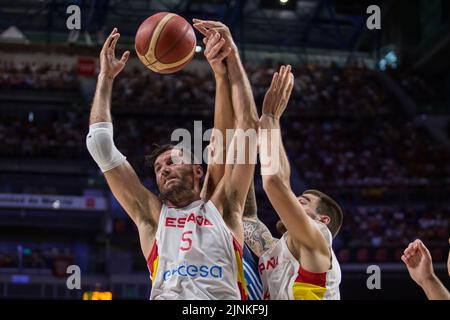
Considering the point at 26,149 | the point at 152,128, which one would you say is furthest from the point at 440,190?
the point at 26,149

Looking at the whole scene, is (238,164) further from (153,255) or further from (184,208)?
(153,255)

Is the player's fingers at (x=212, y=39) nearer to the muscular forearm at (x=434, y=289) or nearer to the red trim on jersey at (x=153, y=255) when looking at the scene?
the red trim on jersey at (x=153, y=255)

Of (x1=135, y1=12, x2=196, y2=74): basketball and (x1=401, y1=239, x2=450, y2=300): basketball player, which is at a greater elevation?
(x1=135, y1=12, x2=196, y2=74): basketball

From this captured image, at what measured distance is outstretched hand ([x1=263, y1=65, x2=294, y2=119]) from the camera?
11.9ft

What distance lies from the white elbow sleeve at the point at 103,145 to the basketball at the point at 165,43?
2.56 feet

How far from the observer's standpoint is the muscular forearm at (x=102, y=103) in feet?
12.0

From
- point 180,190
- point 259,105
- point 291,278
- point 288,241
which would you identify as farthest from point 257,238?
point 259,105

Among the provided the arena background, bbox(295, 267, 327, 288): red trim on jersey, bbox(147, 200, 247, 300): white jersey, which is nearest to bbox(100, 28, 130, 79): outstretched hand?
bbox(147, 200, 247, 300): white jersey

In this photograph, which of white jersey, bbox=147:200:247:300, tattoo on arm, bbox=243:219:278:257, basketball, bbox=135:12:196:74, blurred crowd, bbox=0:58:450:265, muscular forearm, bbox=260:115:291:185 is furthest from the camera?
blurred crowd, bbox=0:58:450:265

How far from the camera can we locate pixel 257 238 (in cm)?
463

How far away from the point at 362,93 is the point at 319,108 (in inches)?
73.2

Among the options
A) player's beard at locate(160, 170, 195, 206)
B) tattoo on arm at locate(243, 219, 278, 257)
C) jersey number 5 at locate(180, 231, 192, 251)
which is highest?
player's beard at locate(160, 170, 195, 206)

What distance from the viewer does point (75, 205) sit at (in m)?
15.6

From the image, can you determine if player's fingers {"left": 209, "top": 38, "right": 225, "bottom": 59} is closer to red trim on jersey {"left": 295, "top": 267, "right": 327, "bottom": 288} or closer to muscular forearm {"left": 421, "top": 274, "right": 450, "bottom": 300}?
red trim on jersey {"left": 295, "top": 267, "right": 327, "bottom": 288}
